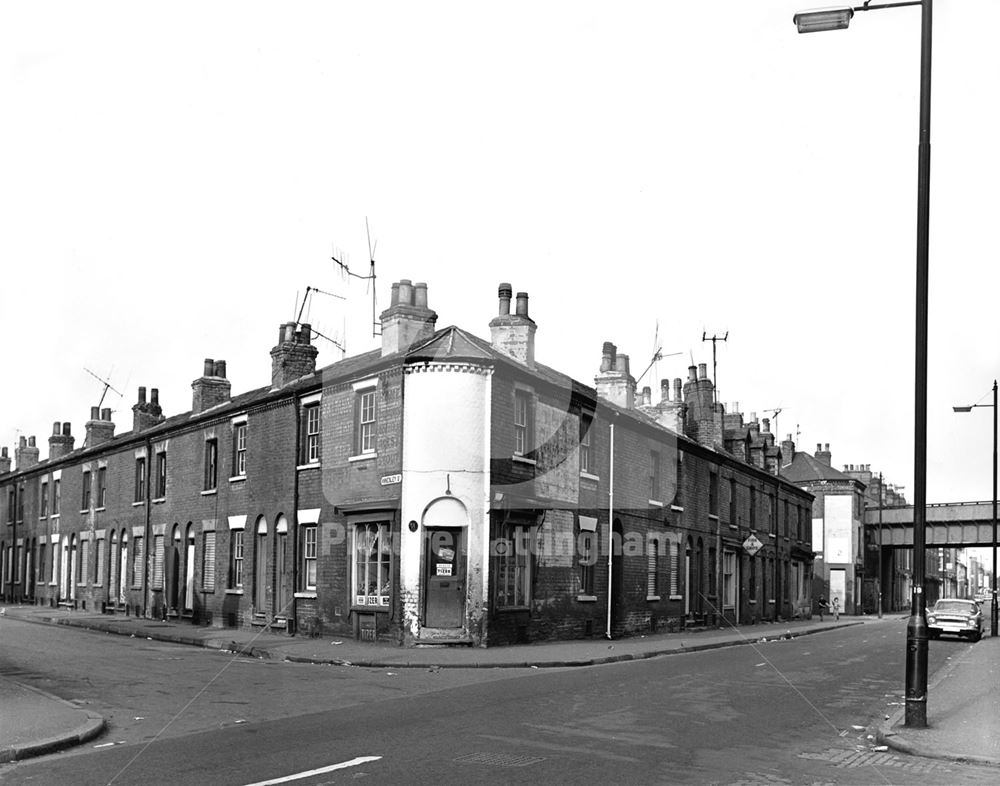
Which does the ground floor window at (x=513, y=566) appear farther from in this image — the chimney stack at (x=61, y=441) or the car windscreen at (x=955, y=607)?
the chimney stack at (x=61, y=441)

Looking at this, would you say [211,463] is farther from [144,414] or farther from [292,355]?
[144,414]

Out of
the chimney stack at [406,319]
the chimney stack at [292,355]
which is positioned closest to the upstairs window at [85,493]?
the chimney stack at [292,355]

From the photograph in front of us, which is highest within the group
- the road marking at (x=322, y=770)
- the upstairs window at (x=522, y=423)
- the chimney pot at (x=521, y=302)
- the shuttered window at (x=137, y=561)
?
the chimney pot at (x=521, y=302)

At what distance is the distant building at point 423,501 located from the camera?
80.7ft

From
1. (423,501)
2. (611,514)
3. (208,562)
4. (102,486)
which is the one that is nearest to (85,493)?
(102,486)

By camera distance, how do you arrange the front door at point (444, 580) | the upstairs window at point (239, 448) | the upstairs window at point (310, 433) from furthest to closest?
the upstairs window at point (239, 448), the upstairs window at point (310, 433), the front door at point (444, 580)

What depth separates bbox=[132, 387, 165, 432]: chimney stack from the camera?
137ft

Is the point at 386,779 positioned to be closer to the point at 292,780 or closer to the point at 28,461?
the point at 292,780

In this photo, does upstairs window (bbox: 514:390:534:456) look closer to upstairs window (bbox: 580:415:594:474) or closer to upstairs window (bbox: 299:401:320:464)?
upstairs window (bbox: 580:415:594:474)

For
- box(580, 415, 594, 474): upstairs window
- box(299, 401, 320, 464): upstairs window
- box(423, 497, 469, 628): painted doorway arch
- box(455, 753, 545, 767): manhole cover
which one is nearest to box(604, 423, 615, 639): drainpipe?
box(580, 415, 594, 474): upstairs window

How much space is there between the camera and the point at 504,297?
28266 millimetres

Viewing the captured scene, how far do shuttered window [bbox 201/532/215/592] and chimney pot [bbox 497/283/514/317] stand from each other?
1222 centimetres

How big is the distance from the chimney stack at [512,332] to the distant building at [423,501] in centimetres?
5

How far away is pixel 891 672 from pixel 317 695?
11.9 meters
